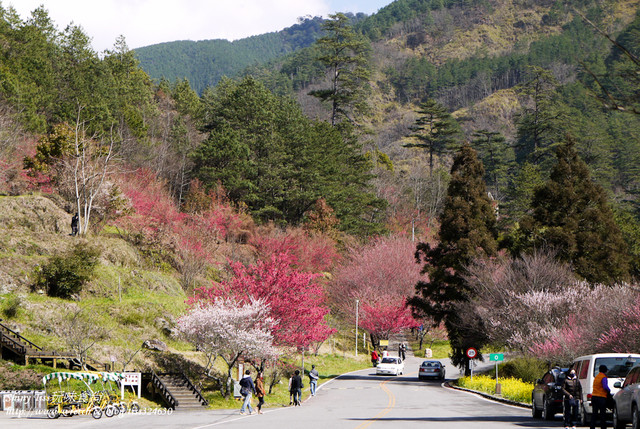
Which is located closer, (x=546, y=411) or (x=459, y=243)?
(x=546, y=411)

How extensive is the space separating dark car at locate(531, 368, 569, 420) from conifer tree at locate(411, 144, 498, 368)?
21963 millimetres

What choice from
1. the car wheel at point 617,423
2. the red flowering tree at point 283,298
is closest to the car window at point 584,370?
the car wheel at point 617,423

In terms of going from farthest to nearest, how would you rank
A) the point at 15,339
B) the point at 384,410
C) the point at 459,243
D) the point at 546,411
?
1. the point at 459,243
2. the point at 15,339
3. the point at 384,410
4. the point at 546,411

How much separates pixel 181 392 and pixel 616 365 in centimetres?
1732

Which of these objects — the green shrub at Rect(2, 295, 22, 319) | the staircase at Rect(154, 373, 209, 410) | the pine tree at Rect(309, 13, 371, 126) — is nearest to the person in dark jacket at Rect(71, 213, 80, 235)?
the green shrub at Rect(2, 295, 22, 319)

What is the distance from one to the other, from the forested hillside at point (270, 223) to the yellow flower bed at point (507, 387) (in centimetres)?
215

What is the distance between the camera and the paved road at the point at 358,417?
1839cm

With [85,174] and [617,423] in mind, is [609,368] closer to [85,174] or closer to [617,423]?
[617,423]

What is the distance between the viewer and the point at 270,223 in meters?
62.0

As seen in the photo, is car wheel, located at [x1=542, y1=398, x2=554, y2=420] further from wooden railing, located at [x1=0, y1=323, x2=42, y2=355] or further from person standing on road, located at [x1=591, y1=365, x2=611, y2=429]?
wooden railing, located at [x1=0, y1=323, x2=42, y2=355]

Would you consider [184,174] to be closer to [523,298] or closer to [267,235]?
[267,235]

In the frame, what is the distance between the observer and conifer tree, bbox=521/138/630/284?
141 feet

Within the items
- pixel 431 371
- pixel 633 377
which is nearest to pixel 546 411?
pixel 633 377

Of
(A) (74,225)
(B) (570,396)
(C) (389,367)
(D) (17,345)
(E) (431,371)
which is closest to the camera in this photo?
(B) (570,396)
